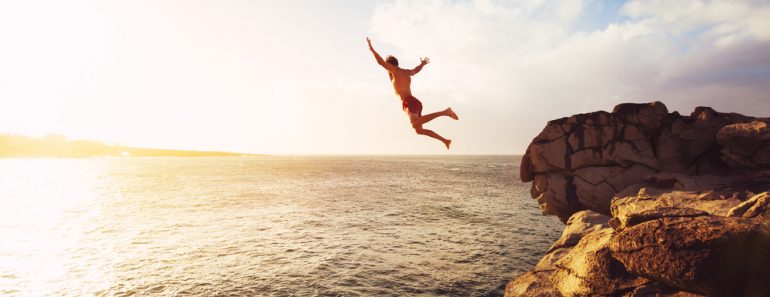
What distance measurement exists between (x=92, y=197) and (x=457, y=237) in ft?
184

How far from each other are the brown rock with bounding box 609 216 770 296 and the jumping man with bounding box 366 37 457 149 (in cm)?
576

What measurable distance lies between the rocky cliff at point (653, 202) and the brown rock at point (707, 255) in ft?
0.06

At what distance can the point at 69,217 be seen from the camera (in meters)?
35.8

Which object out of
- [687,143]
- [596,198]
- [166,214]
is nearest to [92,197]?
[166,214]

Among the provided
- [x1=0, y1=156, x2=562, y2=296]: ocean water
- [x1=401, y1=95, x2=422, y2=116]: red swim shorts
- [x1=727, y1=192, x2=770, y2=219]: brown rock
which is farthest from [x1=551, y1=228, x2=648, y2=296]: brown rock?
[x1=401, y1=95, x2=422, y2=116]: red swim shorts

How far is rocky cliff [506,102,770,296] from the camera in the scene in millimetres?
6820

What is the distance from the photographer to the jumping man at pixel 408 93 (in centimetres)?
1041

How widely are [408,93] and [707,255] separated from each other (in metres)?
7.85

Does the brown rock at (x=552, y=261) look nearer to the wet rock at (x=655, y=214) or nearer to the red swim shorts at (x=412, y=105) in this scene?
the wet rock at (x=655, y=214)

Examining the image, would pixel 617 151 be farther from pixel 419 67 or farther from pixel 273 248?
pixel 273 248

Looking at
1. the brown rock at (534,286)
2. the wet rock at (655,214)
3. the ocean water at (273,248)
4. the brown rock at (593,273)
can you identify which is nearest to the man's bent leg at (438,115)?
the wet rock at (655,214)

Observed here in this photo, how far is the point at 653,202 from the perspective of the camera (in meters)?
11.4

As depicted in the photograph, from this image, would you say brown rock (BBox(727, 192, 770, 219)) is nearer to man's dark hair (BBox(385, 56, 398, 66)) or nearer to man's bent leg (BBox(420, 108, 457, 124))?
man's bent leg (BBox(420, 108, 457, 124))

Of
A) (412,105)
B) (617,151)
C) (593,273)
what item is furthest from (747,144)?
(412,105)
